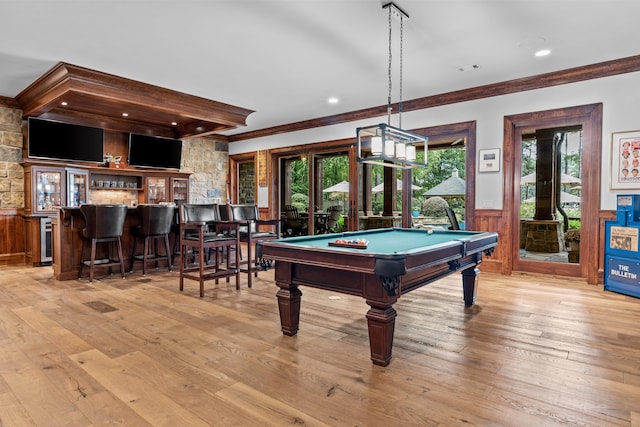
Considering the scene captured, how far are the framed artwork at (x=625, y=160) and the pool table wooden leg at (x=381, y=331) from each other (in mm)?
4145

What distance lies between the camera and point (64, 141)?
6.66 metres

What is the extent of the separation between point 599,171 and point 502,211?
1.27 m

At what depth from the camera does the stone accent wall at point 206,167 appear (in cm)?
892

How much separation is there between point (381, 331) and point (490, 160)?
13.9 ft

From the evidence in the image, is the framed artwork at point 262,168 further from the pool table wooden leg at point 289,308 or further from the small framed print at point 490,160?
the pool table wooden leg at point 289,308

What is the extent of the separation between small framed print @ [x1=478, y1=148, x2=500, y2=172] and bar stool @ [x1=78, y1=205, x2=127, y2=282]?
5.31 metres

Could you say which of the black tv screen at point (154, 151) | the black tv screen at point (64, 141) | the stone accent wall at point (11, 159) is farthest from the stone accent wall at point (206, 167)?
the stone accent wall at point (11, 159)

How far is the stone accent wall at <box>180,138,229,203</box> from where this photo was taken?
8922mm

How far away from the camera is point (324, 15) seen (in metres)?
3.50

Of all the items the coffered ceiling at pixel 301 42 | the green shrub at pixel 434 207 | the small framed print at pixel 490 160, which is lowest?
the green shrub at pixel 434 207

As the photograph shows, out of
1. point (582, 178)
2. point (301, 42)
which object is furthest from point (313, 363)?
point (582, 178)

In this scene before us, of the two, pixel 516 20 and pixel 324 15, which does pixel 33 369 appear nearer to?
pixel 324 15

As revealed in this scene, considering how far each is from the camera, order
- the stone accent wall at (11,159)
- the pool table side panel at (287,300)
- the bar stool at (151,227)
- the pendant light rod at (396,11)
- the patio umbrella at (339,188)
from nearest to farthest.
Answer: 1. the pool table side panel at (287,300)
2. the pendant light rod at (396,11)
3. the bar stool at (151,227)
4. the stone accent wall at (11,159)
5. the patio umbrella at (339,188)

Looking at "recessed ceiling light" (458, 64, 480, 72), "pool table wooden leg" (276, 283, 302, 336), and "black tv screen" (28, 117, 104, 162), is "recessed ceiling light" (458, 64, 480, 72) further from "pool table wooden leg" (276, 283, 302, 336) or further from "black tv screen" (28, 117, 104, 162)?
"black tv screen" (28, 117, 104, 162)
